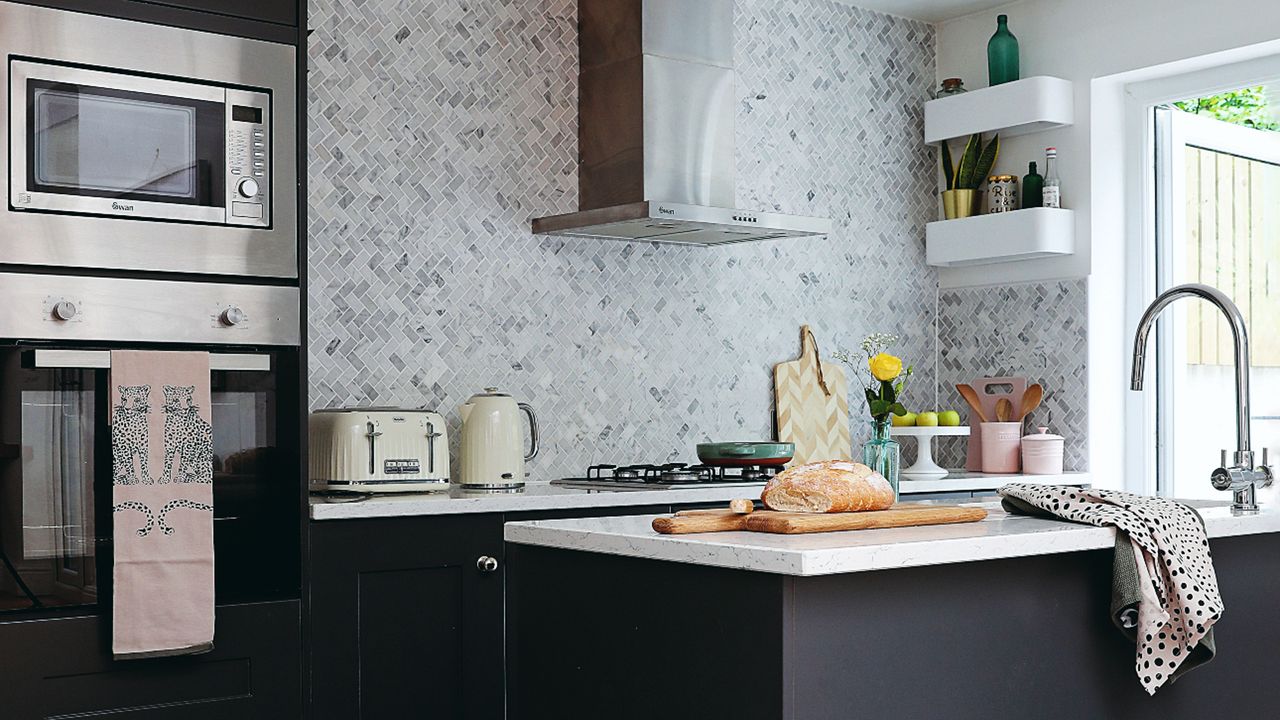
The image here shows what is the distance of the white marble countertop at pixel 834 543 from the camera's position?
1722 mm

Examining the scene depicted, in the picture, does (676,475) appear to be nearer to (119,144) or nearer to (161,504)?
(161,504)

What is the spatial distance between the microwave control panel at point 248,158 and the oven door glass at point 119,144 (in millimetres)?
17

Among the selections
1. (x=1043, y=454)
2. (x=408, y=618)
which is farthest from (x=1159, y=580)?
(x=1043, y=454)

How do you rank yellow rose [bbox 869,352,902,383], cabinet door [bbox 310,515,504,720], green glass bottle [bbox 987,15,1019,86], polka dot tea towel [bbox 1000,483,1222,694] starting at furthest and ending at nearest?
1. green glass bottle [bbox 987,15,1019,86]
2. yellow rose [bbox 869,352,902,383]
3. cabinet door [bbox 310,515,504,720]
4. polka dot tea towel [bbox 1000,483,1222,694]

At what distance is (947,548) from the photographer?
1837mm

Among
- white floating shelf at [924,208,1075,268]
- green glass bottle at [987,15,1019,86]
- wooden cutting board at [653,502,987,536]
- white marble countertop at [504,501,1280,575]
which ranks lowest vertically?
white marble countertop at [504,501,1280,575]

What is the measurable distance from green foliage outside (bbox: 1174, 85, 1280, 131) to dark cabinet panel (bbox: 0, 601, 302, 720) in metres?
3.10

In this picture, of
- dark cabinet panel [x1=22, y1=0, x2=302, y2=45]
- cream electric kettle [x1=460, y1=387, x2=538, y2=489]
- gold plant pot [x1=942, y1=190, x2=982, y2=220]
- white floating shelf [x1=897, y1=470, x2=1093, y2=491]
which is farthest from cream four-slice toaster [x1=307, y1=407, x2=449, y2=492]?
gold plant pot [x1=942, y1=190, x2=982, y2=220]

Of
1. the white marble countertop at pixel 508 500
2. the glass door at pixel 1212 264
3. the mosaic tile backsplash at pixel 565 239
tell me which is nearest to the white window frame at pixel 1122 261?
the glass door at pixel 1212 264

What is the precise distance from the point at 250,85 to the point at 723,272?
1838 mm

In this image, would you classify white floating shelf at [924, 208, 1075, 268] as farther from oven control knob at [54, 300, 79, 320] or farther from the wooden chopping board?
oven control knob at [54, 300, 79, 320]

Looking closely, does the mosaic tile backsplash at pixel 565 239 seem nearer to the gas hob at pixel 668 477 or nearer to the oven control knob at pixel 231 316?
the gas hob at pixel 668 477

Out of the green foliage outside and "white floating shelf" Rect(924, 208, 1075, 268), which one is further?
"white floating shelf" Rect(924, 208, 1075, 268)

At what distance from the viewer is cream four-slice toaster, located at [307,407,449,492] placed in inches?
123
